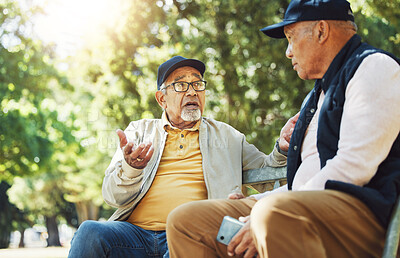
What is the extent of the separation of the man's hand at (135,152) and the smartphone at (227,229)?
3.82ft

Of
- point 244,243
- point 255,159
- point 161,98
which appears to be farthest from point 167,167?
point 244,243

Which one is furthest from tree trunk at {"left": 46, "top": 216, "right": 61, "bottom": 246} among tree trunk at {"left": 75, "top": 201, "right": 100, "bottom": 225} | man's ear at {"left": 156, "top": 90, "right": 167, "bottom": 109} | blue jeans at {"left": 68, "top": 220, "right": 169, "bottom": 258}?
blue jeans at {"left": 68, "top": 220, "right": 169, "bottom": 258}

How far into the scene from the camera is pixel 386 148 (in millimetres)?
1935

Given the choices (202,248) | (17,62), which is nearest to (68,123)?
(17,62)

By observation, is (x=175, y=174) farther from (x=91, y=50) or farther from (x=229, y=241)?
(x=91, y=50)

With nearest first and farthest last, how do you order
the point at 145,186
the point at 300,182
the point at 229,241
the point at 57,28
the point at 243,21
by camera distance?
the point at 229,241
the point at 300,182
the point at 145,186
the point at 243,21
the point at 57,28

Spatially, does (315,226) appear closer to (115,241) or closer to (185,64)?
(115,241)

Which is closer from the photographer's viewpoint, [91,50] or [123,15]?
[123,15]

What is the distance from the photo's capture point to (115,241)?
322cm

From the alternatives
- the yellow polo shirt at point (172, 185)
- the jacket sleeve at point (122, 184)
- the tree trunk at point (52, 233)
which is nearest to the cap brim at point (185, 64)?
the yellow polo shirt at point (172, 185)

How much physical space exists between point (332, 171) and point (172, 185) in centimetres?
187

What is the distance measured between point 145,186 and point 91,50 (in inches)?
345

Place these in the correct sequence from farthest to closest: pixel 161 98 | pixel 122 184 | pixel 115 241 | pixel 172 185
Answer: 1. pixel 161 98
2. pixel 172 185
3. pixel 122 184
4. pixel 115 241

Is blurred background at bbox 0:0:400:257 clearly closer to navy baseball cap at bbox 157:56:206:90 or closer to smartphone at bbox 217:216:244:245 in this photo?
navy baseball cap at bbox 157:56:206:90
